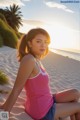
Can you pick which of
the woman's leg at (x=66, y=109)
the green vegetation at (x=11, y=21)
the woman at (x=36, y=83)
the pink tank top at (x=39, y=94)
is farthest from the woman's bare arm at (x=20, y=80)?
the green vegetation at (x=11, y=21)

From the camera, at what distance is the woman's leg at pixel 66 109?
4605 millimetres

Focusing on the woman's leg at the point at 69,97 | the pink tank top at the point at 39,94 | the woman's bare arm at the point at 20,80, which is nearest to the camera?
the woman's bare arm at the point at 20,80

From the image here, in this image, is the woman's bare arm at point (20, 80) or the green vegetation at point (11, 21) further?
the green vegetation at point (11, 21)

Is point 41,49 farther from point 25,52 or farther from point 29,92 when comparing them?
point 29,92

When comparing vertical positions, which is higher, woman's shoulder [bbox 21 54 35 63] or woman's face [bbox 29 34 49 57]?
woman's face [bbox 29 34 49 57]

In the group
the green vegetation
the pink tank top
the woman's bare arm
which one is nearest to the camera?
the woman's bare arm

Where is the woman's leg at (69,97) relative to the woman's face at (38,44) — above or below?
below

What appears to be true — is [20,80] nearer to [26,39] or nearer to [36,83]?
[36,83]

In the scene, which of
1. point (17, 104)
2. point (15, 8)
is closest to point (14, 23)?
point (15, 8)

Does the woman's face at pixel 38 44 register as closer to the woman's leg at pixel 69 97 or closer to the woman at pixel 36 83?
the woman at pixel 36 83

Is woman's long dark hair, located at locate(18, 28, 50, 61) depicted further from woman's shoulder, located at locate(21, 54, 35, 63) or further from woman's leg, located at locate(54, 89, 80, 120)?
woman's leg, located at locate(54, 89, 80, 120)

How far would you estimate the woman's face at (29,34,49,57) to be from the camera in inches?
180

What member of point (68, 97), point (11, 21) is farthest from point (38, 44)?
point (11, 21)

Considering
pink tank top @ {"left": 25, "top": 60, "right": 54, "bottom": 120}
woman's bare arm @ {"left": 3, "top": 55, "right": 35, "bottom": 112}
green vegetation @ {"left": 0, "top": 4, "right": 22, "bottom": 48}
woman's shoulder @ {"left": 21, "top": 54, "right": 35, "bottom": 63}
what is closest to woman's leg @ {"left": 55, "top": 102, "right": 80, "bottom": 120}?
pink tank top @ {"left": 25, "top": 60, "right": 54, "bottom": 120}
